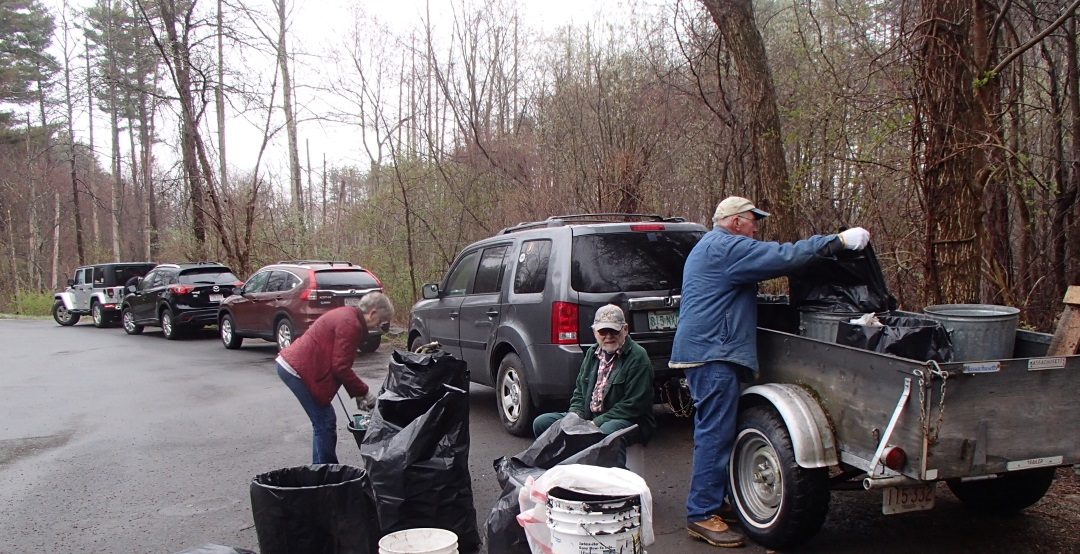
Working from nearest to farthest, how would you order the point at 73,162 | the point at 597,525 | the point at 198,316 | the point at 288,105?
the point at 597,525, the point at 198,316, the point at 288,105, the point at 73,162

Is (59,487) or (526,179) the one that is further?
(526,179)

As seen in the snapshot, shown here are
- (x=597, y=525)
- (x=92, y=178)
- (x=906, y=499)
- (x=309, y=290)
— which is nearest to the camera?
(x=597, y=525)

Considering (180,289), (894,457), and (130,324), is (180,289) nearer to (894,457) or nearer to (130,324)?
(130,324)

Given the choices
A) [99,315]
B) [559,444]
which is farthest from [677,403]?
[99,315]

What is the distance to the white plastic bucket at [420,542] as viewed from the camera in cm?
327

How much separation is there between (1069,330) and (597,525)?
269cm

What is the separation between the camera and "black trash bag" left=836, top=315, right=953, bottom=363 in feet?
11.6

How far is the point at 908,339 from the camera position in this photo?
3.54 meters

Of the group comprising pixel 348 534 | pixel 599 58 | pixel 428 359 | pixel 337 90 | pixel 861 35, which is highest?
pixel 337 90

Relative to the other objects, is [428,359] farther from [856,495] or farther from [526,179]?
[526,179]

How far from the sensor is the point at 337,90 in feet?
69.6

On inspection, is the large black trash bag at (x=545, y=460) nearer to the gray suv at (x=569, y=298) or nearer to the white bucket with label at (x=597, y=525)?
the white bucket with label at (x=597, y=525)

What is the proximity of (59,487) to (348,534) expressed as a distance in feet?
11.7

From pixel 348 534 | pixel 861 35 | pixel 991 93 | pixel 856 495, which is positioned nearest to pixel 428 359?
pixel 348 534
